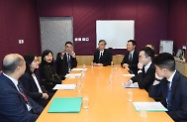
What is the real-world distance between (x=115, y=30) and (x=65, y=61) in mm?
2726

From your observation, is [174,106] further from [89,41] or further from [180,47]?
[89,41]

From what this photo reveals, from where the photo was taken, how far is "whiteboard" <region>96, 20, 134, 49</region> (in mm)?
7371

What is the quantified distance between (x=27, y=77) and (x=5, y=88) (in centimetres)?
105

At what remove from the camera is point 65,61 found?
5352 millimetres

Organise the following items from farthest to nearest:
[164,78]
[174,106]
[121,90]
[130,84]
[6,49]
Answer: [6,49] → [130,84] → [121,90] → [164,78] → [174,106]

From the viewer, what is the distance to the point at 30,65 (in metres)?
3.09

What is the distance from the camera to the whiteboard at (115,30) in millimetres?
7371

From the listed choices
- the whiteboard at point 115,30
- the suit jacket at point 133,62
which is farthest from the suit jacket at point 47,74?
the whiteboard at point 115,30

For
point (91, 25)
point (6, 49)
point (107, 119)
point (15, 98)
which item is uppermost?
point (91, 25)

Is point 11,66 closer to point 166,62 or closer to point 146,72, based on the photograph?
point 166,62

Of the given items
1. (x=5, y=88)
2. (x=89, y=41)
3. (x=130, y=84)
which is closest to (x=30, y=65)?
(x=5, y=88)

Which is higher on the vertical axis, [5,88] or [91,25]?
[91,25]

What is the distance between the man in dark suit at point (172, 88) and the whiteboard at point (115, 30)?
5090 millimetres

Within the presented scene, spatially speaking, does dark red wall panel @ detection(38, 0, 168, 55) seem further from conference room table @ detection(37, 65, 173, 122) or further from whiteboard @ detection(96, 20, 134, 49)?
conference room table @ detection(37, 65, 173, 122)
